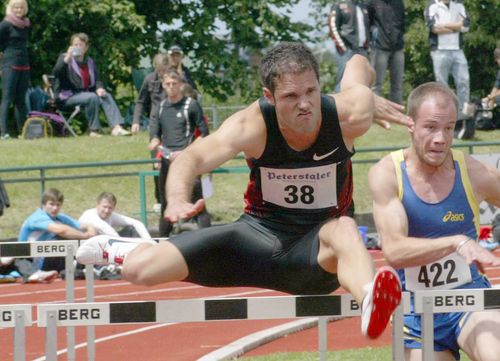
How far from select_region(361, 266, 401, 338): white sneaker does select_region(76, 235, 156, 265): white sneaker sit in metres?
2.15

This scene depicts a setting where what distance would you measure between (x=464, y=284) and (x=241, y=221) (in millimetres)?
1250

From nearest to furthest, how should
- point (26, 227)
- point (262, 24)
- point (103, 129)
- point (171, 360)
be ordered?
point (171, 360) < point (26, 227) < point (103, 129) < point (262, 24)

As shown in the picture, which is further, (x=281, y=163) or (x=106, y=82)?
(x=106, y=82)

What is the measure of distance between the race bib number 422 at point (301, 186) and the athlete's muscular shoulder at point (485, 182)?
0.73 m

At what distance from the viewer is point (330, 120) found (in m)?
6.15

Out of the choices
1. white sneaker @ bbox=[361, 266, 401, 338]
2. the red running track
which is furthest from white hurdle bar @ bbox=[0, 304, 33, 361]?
the red running track

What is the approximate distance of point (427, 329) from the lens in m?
5.05

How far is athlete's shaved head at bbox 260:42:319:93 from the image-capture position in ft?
19.5

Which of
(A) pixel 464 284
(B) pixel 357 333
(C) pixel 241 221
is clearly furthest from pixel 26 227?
(A) pixel 464 284

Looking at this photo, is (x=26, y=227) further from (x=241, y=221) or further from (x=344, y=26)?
(x=241, y=221)

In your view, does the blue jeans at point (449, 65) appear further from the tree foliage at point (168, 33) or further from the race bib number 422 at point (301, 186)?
the race bib number 422 at point (301, 186)

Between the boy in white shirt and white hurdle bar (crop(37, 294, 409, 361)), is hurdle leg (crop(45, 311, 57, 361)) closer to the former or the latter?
white hurdle bar (crop(37, 294, 409, 361))

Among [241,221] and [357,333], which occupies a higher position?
[241,221]

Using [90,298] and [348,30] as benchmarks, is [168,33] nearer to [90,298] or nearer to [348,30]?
[348,30]
